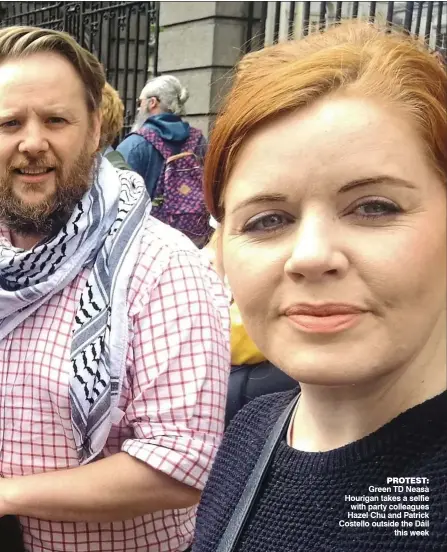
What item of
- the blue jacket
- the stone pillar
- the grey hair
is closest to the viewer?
the blue jacket

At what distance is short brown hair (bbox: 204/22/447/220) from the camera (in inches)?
35.8

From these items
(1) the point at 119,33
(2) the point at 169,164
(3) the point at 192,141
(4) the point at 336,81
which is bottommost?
(4) the point at 336,81

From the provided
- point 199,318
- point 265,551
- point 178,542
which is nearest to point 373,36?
point 265,551

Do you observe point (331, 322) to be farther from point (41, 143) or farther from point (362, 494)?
point (41, 143)

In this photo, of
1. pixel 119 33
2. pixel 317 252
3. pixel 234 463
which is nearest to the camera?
pixel 317 252

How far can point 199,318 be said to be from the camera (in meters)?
1.69

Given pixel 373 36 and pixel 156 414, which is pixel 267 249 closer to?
pixel 373 36

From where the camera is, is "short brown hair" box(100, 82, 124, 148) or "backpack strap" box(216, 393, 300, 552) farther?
"short brown hair" box(100, 82, 124, 148)

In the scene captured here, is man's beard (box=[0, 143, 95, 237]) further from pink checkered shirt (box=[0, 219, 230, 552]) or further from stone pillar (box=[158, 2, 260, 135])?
stone pillar (box=[158, 2, 260, 135])

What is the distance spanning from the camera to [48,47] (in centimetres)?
193

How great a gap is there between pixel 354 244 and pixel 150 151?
417cm

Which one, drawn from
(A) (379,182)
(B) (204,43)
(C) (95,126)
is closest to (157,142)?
(B) (204,43)

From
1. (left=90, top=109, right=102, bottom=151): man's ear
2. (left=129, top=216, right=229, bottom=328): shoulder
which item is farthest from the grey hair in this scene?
(left=129, top=216, right=229, bottom=328): shoulder

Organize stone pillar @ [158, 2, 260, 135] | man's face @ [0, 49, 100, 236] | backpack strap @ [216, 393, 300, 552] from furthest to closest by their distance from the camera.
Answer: stone pillar @ [158, 2, 260, 135] → man's face @ [0, 49, 100, 236] → backpack strap @ [216, 393, 300, 552]
